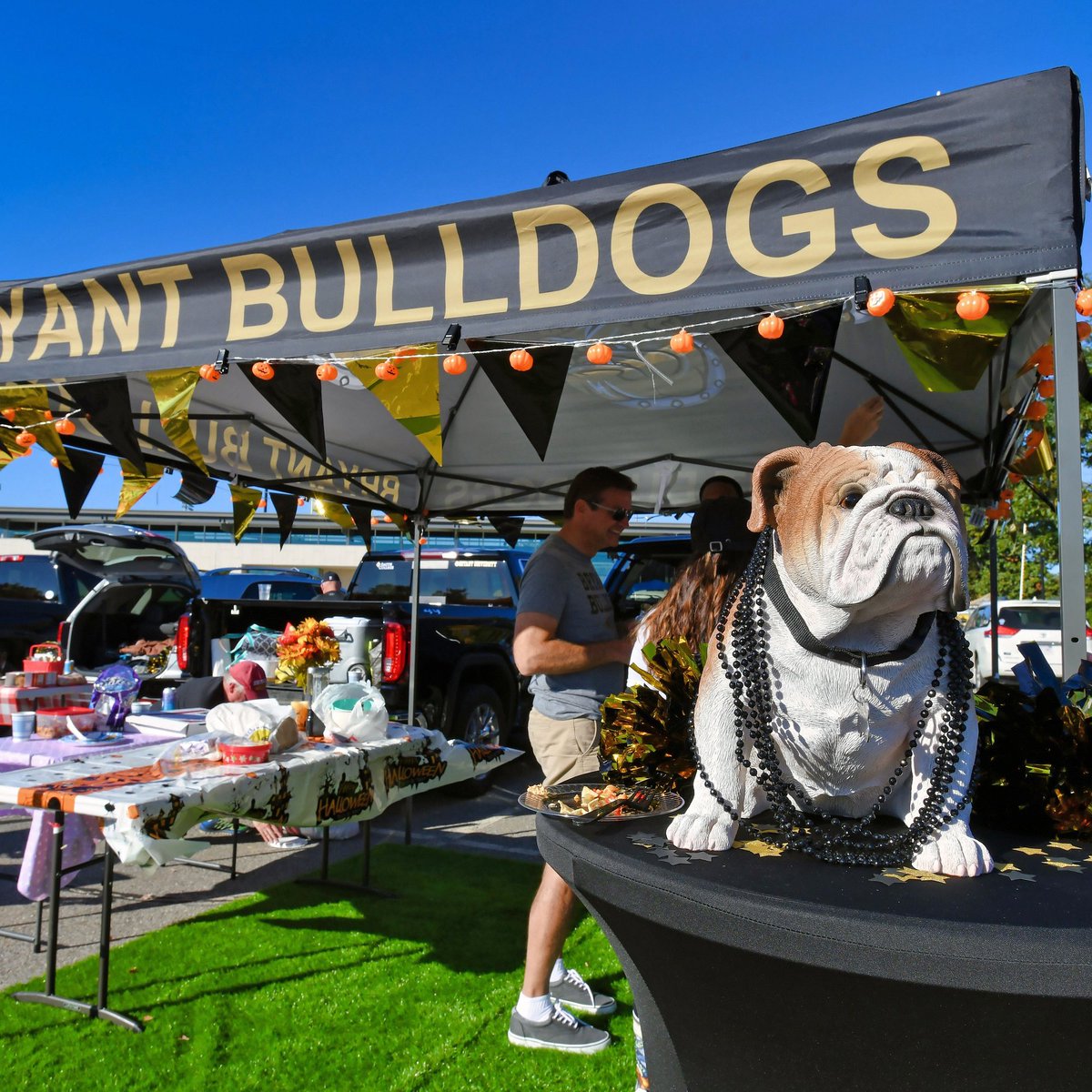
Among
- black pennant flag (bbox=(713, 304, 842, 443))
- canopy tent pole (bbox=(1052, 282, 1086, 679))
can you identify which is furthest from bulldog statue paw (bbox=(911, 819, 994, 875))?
black pennant flag (bbox=(713, 304, 842, 443))

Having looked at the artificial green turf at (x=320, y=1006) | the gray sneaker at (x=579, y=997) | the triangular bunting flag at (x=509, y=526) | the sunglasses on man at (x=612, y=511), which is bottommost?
the artificial green turf at (x=320, y=1006)

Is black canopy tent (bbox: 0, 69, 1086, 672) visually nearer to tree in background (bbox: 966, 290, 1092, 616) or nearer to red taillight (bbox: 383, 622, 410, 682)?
red taillight (bbox: 383, 622, 410, 682)

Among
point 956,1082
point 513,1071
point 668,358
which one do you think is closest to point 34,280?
point 668,358

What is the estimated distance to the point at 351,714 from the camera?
3.59m

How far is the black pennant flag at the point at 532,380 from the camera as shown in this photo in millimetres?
3074

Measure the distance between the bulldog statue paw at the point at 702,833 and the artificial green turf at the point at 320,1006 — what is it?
71.8 inches

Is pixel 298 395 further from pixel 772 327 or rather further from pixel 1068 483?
pixel 1068 483

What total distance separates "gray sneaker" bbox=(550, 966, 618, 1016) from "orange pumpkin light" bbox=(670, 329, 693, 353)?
2.35 metres

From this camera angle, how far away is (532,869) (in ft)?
15.7

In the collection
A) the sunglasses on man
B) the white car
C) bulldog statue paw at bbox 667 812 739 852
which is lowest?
the white car

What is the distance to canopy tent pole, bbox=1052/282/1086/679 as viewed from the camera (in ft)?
6.64

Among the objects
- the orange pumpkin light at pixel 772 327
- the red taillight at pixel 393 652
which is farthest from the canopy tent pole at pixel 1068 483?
the red taillight at pixel 393 652

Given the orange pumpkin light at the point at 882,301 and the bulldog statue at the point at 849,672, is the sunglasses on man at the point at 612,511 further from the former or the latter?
the bulldog statue at the point at 849,672

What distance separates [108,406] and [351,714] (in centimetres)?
191
